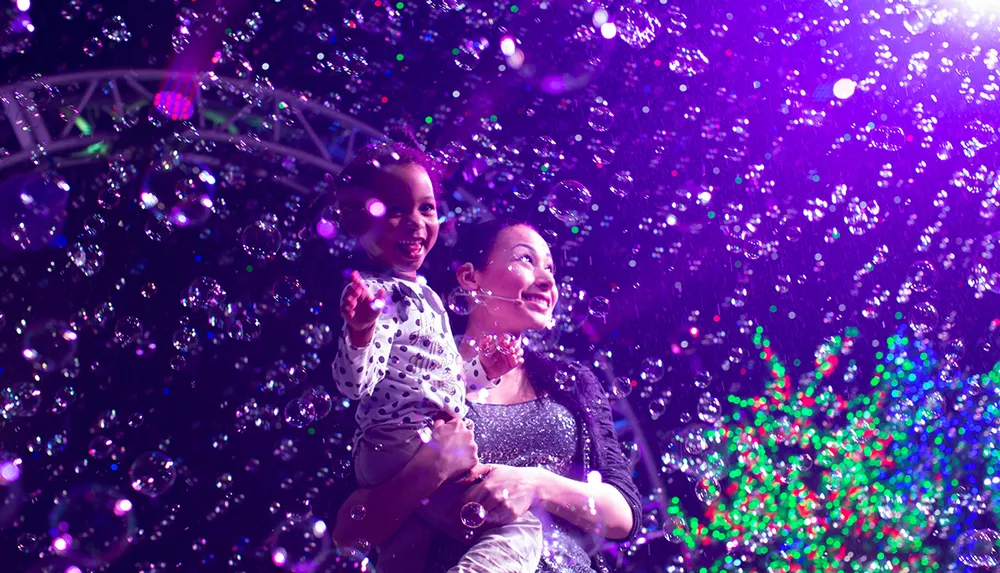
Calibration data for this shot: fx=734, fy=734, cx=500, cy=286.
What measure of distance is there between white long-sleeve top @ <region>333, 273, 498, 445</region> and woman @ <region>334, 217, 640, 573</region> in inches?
2.7

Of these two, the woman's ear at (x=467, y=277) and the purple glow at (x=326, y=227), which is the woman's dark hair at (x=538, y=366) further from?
the purple glow at (x=326, y=227)

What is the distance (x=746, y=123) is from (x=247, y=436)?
2338mm

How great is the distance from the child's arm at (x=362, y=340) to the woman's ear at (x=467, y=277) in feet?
1.02

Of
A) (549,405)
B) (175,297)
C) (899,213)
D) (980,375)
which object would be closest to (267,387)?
(175,297)

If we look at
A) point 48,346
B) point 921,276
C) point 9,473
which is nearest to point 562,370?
point 48,346

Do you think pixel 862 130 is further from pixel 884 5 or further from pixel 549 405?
pixel 549 405

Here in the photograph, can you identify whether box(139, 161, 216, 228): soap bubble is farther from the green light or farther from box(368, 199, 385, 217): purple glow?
the green light

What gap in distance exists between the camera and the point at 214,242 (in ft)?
9.37

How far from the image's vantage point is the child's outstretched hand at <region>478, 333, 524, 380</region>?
164cm

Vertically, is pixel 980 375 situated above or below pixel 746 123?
below

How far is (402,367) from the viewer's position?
146cm

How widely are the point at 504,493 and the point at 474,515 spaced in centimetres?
7

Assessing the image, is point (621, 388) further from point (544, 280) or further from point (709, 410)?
point (544, 280)

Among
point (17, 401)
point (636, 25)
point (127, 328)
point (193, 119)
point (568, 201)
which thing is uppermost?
point (636, 25)
